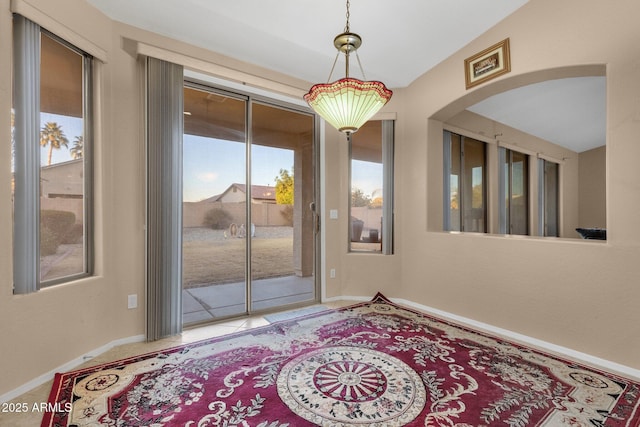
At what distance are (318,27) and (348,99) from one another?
1.28m

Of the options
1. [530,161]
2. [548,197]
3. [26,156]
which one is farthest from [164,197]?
[548,197]

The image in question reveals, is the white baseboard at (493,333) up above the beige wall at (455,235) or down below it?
below

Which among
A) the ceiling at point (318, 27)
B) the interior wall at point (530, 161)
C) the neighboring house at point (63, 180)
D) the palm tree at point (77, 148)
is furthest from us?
the interior wall at point (530, 161)

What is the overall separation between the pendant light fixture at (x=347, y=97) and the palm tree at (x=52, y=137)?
199 cm

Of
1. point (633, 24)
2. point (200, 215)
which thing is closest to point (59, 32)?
point (200, 215)

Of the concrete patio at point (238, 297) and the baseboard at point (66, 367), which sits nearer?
the baseboard at point (66, 367)

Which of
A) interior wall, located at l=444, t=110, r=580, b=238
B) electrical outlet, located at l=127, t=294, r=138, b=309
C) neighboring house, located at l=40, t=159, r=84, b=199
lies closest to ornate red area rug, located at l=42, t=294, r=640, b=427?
electrical outlet, located at l=127, t=294, r=138, b=309

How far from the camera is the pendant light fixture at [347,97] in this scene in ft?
6.93

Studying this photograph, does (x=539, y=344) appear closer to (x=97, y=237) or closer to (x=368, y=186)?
(x=368, y=186)

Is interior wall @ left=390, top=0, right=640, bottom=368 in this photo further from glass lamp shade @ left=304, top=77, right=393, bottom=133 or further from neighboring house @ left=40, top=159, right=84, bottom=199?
neighboring house @ left=40, top=159, right=84, bottom=199

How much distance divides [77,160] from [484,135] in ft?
18.0

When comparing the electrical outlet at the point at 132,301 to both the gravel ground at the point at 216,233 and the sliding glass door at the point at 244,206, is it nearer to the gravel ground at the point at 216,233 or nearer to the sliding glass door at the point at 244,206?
the sliding glass door at the point at 244,206

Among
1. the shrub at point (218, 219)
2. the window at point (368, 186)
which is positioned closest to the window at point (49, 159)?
the shrub at point (218, 219)

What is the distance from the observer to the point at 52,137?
234 cm
